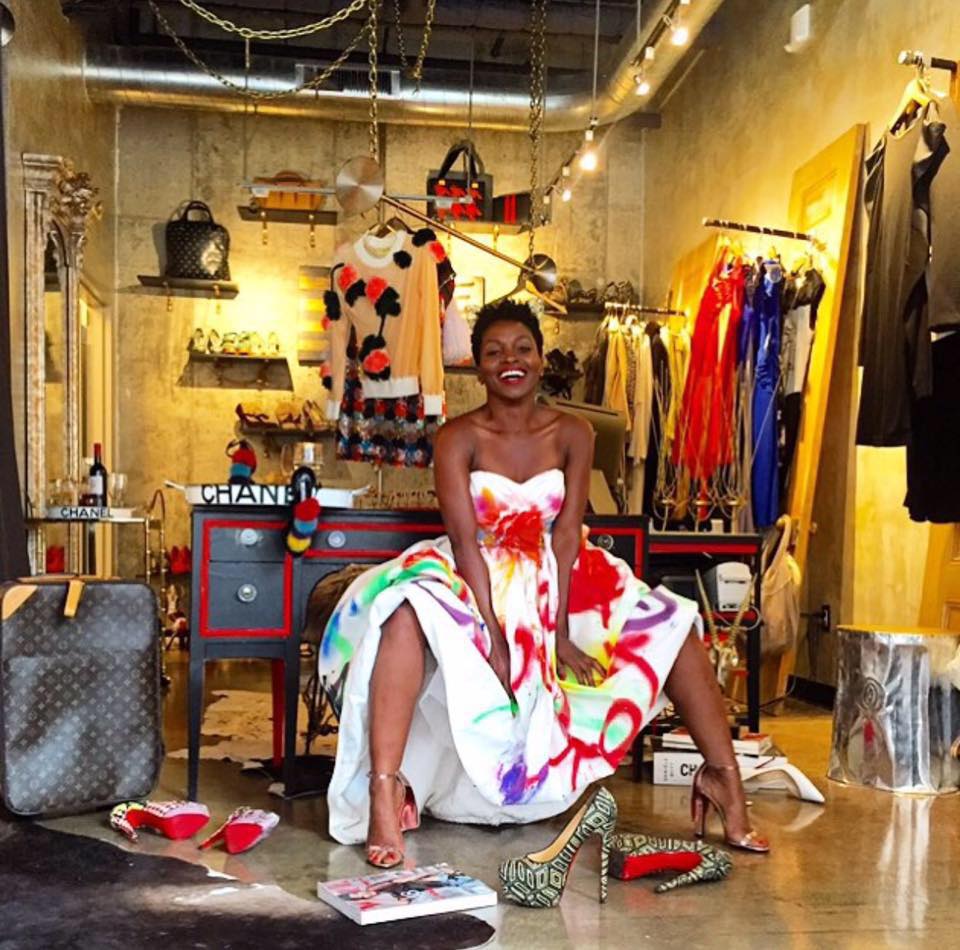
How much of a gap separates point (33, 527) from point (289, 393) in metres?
3.62

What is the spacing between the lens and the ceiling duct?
7.79 metres

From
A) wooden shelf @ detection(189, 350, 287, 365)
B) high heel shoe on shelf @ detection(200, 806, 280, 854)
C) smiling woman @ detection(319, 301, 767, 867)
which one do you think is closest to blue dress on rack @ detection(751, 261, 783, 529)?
smiling woman @ detection(319, 301, 767, 867)

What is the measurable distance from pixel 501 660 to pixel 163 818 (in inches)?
39.0

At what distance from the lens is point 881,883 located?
9.12 ft

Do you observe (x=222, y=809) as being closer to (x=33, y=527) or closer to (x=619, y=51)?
(x=33, y=527)

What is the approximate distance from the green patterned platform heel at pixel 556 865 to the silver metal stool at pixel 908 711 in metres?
1.64

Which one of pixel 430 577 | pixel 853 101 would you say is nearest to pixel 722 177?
pixel 853 101

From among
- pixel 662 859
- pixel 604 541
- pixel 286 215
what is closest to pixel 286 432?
pixel 286 215

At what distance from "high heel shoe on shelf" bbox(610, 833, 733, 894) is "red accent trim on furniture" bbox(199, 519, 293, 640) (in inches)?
51.9

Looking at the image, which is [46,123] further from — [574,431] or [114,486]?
[574,431]

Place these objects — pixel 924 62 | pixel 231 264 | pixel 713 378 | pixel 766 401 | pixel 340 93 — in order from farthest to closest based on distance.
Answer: pixel 231 264, pixel 340 93, pixel 713 378, pixel 766 401, pixel 924 62

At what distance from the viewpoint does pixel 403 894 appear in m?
2.51

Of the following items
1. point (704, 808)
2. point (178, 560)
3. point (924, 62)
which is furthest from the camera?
point (178, 560)

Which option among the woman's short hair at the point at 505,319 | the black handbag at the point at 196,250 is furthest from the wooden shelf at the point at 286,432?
the woman's short hair at the point at 505,319
